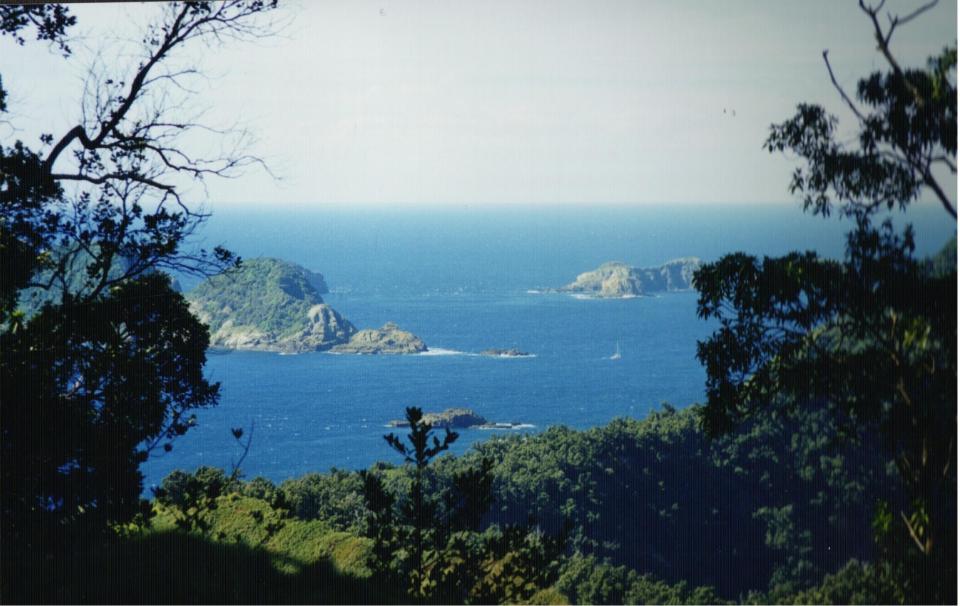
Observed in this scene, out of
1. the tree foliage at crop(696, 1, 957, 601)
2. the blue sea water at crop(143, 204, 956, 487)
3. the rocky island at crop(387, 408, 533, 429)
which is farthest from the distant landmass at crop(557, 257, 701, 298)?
the rocky island at crop(387, 408, 533, 429)

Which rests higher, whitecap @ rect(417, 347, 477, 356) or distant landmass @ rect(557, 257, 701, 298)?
distant landmass @ rect(557, 257, 701, 298)

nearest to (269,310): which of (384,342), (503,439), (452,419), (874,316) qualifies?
(384,342)

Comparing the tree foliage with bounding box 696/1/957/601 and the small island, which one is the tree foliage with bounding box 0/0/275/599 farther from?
the tree foliage with bounding box 696/1/957/601

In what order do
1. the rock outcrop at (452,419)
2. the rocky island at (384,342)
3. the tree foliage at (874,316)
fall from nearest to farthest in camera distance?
the tree foliage at (874,316) < the rock outcrop at (452,419) < the rocky island at (384,342)

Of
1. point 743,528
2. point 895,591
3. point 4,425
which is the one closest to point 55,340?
point 4,425

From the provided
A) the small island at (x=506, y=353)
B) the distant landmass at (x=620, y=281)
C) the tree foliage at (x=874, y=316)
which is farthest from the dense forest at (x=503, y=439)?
the small island at (x=506, y=353)

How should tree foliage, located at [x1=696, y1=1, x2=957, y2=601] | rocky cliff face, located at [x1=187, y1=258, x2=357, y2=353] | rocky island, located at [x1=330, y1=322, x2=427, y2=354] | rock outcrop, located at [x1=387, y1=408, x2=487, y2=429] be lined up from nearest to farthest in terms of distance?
1. tree foliage, located at [x1=696, y1=1, x2=957, y2=601]
2. rock outcrop, located at [x1=387, y1=408, x2=487, y2=429]
3. rocky cliff face, located at [x1=187, y1=258, x2=357, y2=353]
4. rocky island, located at [x1=330, y1=322, x2=427, y2=354]

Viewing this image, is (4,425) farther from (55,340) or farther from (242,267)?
(242,267)

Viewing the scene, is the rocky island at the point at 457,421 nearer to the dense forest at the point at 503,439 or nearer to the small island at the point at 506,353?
the dense forest at the point at 503,439
